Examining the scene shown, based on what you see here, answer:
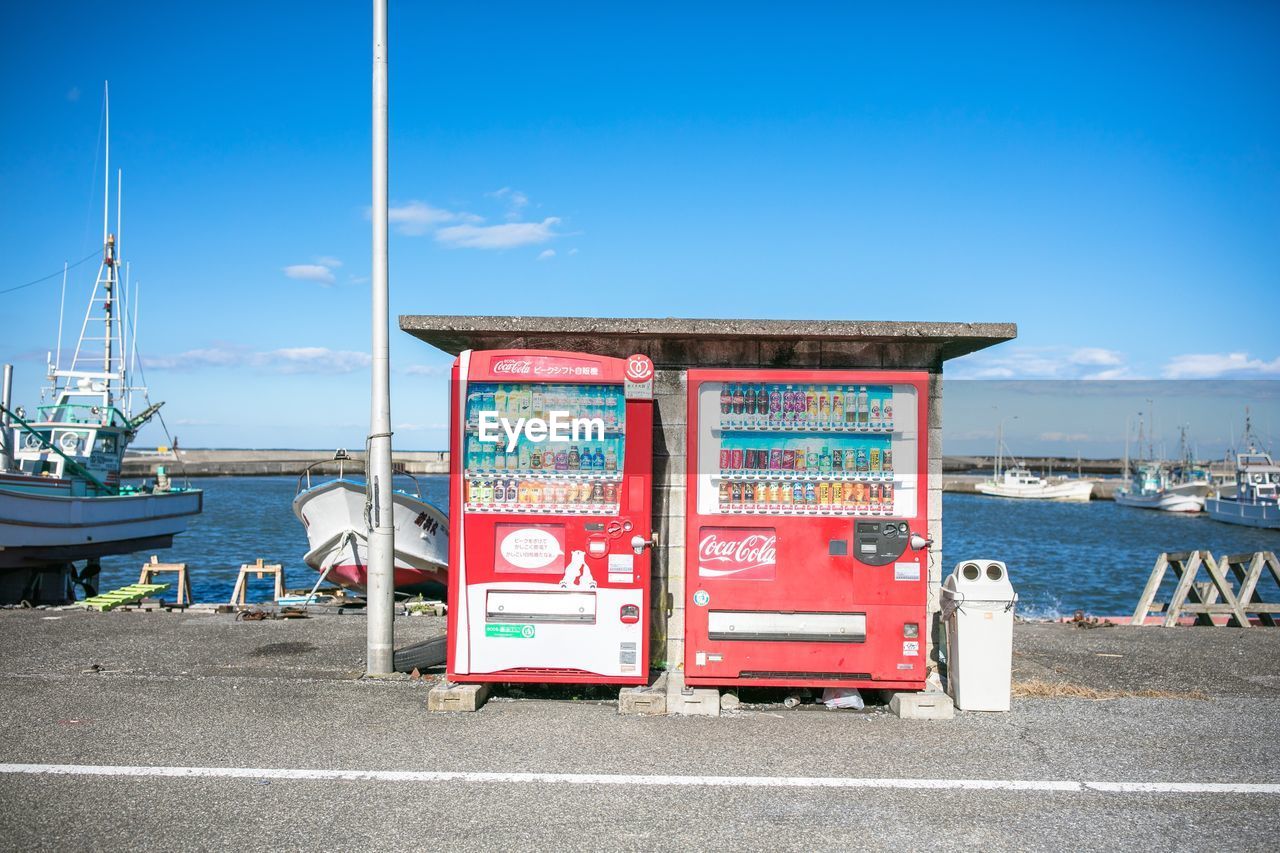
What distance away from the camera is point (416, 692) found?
675cm

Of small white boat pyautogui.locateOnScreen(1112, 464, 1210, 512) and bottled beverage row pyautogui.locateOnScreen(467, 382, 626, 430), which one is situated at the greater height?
bottled beverage row pyautogui.locateOnScreen(467, 382, 626, 430)

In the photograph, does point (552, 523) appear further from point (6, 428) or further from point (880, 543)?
point (6, 428)

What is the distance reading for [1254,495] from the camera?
5494 cm

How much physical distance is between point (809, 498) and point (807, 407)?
658 mm

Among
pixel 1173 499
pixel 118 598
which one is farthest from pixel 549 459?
pixel 1173 499

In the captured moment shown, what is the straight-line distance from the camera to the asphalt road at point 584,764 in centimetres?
424

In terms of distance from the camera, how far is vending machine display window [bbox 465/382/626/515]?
21.5 feet

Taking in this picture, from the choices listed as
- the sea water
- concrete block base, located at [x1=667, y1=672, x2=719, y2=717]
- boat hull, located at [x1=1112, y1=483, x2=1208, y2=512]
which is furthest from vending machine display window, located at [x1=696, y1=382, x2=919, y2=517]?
boat hull, located at [x1=1112, y1=483, x2=1208, y2=512]

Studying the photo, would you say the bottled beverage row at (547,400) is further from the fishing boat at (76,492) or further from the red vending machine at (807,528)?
the fishing boat at (76,492)

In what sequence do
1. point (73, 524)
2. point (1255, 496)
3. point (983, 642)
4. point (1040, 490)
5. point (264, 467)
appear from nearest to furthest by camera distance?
point (983, 642), point (73, 524), point (1255, 496), point (1040, 490), point (264, 467)

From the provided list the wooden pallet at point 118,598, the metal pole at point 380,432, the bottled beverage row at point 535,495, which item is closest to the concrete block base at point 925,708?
the bottled beverage row at point 535,495

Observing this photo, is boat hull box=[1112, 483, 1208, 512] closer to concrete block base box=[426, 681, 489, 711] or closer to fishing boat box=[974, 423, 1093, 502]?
fishing boat box=[974, 423, 1093, 502]

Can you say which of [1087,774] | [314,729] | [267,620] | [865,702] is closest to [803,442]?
[865,702]

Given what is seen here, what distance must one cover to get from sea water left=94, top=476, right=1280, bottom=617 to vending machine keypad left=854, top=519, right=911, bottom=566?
11550 mm
